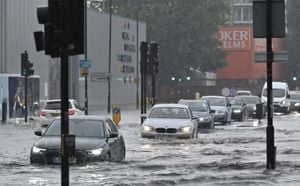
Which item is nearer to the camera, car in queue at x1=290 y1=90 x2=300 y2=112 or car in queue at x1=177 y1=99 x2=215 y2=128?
car in queue at x1=177 y1=99 x2=215 y2=128

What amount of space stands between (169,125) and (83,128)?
835 cm

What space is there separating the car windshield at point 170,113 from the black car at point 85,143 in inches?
343

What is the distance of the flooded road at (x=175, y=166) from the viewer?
51.8 feet

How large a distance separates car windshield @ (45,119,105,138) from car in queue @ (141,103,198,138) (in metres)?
7.85

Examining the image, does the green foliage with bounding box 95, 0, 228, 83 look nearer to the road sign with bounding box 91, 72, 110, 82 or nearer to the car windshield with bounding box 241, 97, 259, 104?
the road sign with bounding box 91, 72, 110, 82

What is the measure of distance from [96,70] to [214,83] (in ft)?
146

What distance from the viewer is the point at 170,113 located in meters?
29.5

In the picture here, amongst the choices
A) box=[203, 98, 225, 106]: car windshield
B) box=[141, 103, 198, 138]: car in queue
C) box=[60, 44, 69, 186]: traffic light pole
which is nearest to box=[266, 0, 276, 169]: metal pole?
box=[60, 44, 69, 186]: traffic light pole

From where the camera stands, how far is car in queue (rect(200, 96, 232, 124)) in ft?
148

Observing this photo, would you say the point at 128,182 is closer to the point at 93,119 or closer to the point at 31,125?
the point at 93,119

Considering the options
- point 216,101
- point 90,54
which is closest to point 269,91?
point 216,101

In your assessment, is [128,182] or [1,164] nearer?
[128,182]

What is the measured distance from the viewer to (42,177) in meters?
16.3

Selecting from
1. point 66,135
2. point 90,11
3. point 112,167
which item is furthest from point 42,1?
point 66,135
